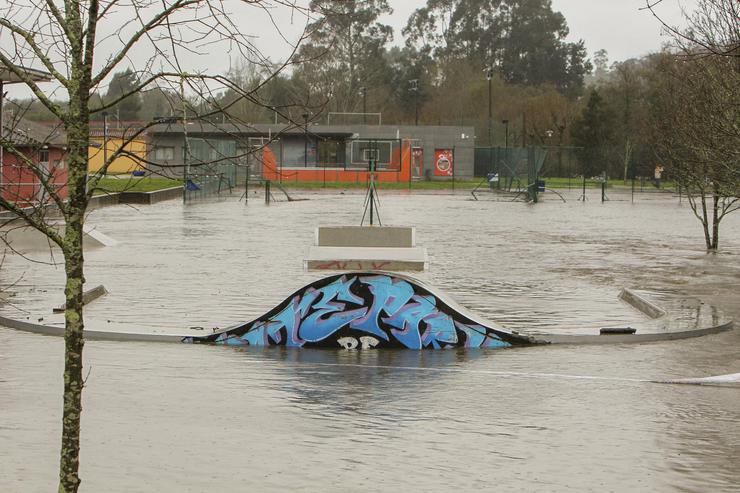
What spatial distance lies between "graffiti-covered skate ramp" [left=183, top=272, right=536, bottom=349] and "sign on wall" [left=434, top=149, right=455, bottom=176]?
78.9 metres

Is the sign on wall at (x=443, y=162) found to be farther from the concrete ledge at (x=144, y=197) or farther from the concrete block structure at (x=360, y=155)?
the concrete ledge at (x=144, y=197)

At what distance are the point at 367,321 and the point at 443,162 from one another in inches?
3169

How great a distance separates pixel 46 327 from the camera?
15773 mm

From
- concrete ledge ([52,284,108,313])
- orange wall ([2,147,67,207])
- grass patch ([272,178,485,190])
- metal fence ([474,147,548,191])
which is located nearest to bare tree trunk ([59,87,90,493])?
orange wall ([2,147,67,207])

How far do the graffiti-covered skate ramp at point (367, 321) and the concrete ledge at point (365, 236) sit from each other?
12178mm

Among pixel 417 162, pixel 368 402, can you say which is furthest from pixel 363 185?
pixel 368 402

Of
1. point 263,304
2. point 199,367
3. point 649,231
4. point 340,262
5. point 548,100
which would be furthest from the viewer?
point 548,100

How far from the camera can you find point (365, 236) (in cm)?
2741

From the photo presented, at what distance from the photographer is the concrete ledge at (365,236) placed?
27.2 m

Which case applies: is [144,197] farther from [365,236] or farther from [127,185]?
[127,185]

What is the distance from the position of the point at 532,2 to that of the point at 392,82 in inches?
998

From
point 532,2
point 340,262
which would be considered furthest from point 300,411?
point 532,2

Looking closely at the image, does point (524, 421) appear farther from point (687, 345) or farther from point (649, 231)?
point (649, 231)

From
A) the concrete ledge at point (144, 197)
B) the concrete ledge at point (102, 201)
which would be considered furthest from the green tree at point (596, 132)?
the concrete ledge at point (102, 201)
